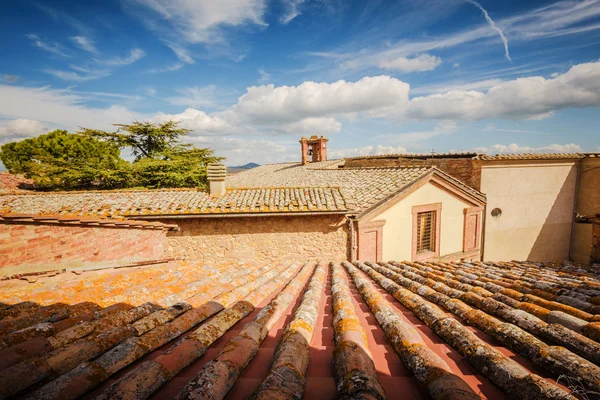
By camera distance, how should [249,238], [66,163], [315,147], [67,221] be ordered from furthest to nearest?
1. [315,147]
2. [66,163]
3. [249,238]
4. [67,221]

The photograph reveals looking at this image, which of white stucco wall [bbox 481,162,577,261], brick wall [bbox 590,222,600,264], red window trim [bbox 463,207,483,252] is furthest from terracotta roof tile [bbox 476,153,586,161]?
brick wall [bbox 590,222,600,264]

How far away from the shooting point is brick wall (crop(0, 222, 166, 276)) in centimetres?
515

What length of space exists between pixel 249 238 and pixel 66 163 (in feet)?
63.9

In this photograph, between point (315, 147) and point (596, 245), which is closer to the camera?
point (596, 245)

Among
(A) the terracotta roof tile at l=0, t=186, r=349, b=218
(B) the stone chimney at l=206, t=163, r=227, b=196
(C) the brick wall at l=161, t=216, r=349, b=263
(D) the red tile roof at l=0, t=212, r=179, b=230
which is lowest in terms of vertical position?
(C) the brick wall at l=161, t=216, r=349, b=263

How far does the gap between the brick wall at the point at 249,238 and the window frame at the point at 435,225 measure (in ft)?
11.8

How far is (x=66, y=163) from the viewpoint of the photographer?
20344mm

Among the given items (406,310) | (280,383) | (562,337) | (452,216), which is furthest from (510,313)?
(452,216)

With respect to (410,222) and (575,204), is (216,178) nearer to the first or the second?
(410,222)

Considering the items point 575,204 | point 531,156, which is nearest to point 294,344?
point 531,156

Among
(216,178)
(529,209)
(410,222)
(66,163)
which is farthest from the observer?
(66,163)

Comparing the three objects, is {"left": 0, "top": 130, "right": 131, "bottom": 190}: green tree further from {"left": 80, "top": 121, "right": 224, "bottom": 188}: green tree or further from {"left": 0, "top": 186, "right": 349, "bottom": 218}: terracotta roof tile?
{"left": 0, "top": 186, "right": 349, "bottom": 218}: terracotta roof tile

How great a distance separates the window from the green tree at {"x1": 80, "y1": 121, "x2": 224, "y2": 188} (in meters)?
17.0

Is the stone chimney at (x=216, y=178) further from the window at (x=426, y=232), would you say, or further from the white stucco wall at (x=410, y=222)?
the window at (x=426, y=232)
